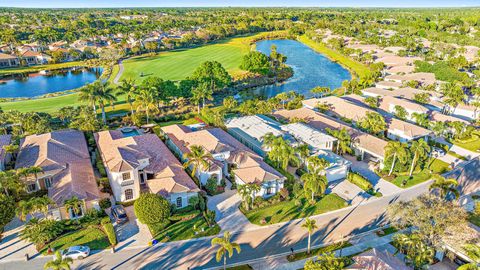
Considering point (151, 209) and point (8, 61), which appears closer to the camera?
point (151, 209)

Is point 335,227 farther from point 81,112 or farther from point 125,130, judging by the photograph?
Result: point 81,112

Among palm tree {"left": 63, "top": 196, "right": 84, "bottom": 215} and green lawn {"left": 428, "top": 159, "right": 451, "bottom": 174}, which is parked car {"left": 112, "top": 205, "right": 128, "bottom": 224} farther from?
green lawn {"left": 428, "top": 159, "right": 451, "bottom": 174}

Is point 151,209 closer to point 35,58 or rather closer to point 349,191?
point 349,191

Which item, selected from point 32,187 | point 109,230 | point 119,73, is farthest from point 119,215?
point 119,73

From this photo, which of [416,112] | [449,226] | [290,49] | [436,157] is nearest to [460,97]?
[416,112]

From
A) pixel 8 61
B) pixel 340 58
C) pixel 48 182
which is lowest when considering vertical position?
pixel 340 58

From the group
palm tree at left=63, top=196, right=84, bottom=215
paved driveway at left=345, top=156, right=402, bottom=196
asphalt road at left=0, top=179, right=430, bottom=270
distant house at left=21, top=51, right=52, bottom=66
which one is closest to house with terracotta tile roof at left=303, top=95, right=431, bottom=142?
paved driveway at left=345, top=156, right=402, bottom=196

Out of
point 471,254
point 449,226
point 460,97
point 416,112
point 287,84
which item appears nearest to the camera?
point 471,254
